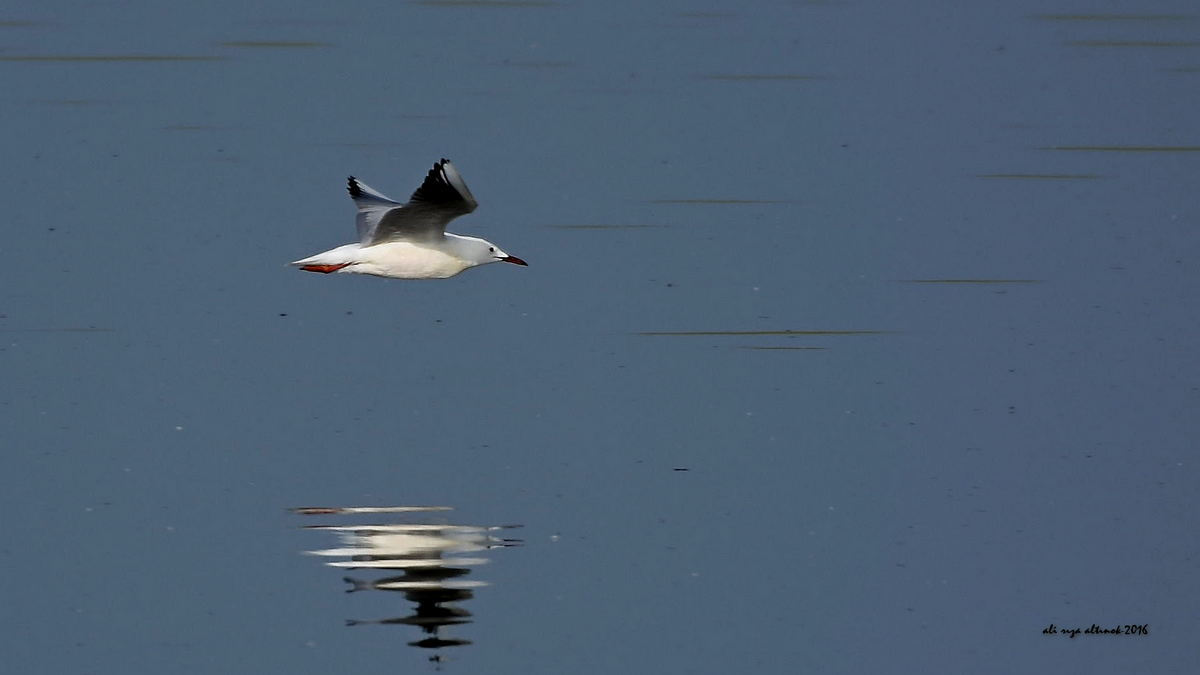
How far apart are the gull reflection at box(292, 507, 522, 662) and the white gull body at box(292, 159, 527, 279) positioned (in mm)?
2262

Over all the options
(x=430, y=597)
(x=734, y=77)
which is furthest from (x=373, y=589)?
(x=734, y=77)

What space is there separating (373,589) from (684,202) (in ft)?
21.4

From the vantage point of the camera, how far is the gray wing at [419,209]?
10.9 m

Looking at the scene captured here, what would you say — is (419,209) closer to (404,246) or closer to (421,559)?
(404,246)

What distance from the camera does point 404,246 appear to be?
466 inches

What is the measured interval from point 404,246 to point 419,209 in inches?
18.3

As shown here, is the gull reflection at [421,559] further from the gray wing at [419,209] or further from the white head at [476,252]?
the white head at [476,252]

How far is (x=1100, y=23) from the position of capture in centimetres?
2056

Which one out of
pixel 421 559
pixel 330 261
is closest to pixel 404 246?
pixel 330 261

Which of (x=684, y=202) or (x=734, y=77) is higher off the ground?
(x=734, y=77)

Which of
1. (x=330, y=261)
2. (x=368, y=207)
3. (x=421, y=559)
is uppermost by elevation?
(x=368, y=207)

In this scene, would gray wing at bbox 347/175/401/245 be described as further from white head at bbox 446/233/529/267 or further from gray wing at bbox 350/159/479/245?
white head at bbox 446/233/529/267

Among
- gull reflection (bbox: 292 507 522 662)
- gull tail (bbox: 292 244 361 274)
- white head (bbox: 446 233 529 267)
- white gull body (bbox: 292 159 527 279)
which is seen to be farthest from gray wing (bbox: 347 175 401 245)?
gull reflection (bbox: 292 507 522 662)

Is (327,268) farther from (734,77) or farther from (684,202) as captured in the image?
(734,77)
